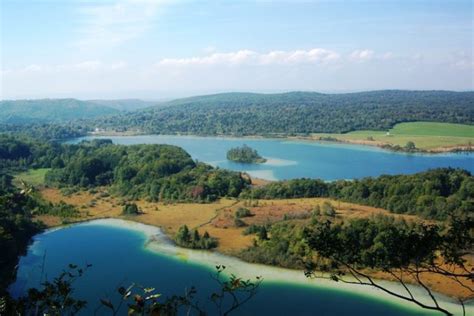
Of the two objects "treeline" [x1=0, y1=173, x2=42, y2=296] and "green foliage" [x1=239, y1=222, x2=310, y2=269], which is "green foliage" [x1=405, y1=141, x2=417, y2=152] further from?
"treeline" [x1=0, y1=173, x2=42, y2=296]

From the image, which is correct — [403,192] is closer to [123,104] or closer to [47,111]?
[47,111]

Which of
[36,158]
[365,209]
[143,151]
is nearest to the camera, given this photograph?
[365,209]

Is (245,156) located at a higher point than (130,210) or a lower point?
higher

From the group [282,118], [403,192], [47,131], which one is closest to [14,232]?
[403,192]

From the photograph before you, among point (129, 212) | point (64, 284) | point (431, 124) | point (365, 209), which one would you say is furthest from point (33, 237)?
point (431, 124)

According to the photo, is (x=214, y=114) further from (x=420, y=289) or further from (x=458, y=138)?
(x=420, y=289)

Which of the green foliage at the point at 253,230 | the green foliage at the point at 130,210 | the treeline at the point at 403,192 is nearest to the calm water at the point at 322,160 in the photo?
the treeline at the point at 403,192
